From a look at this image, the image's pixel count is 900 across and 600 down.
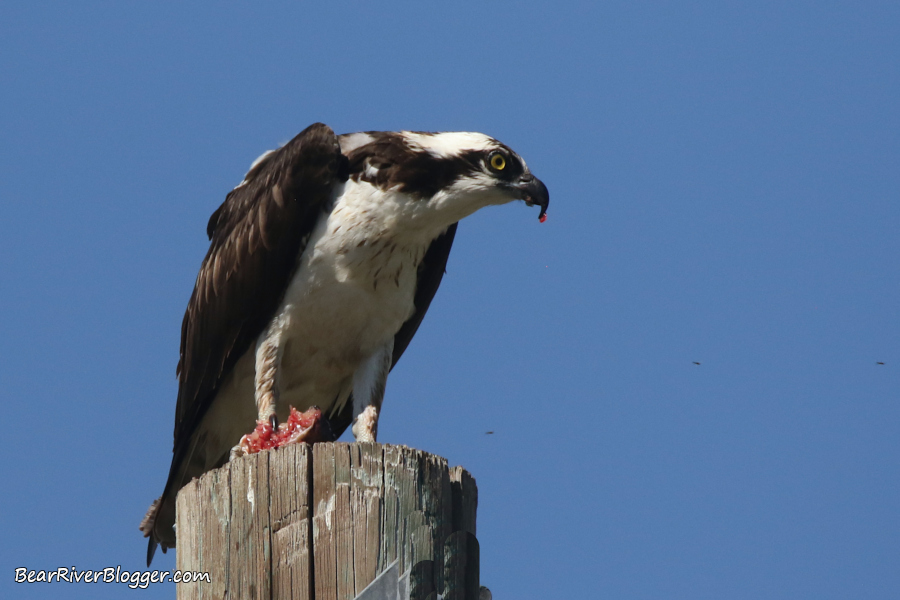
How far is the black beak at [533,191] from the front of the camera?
6.12 meters

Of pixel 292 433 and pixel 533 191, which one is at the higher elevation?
pixel 533 191

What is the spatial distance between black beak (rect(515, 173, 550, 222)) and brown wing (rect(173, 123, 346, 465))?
102 cm

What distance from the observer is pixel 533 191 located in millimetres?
6113

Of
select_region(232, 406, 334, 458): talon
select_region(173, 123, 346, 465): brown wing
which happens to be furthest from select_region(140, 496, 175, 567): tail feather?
select_region(232, 406, 334, 458): talon

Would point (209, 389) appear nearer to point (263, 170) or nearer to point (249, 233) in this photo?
point (249, 233)

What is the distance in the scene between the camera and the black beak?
6.12m

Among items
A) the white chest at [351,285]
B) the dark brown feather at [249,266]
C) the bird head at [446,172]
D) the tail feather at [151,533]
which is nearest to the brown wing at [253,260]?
the dark brown feather at [249,266]

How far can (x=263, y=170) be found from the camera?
6.53 meters

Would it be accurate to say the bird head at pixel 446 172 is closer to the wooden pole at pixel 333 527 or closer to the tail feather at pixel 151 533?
the tail feather at pixel 151 533

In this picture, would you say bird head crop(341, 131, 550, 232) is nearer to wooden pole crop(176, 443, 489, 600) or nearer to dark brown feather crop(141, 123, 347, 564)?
dark brown feather crop(141, 123, 347, 564)

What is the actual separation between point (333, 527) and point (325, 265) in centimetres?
257

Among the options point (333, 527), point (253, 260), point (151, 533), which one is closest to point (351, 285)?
point (253, 260)

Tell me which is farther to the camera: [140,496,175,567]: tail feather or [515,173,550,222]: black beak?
[515,173,550,222]: black beak

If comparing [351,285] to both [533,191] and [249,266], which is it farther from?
[533,191]
